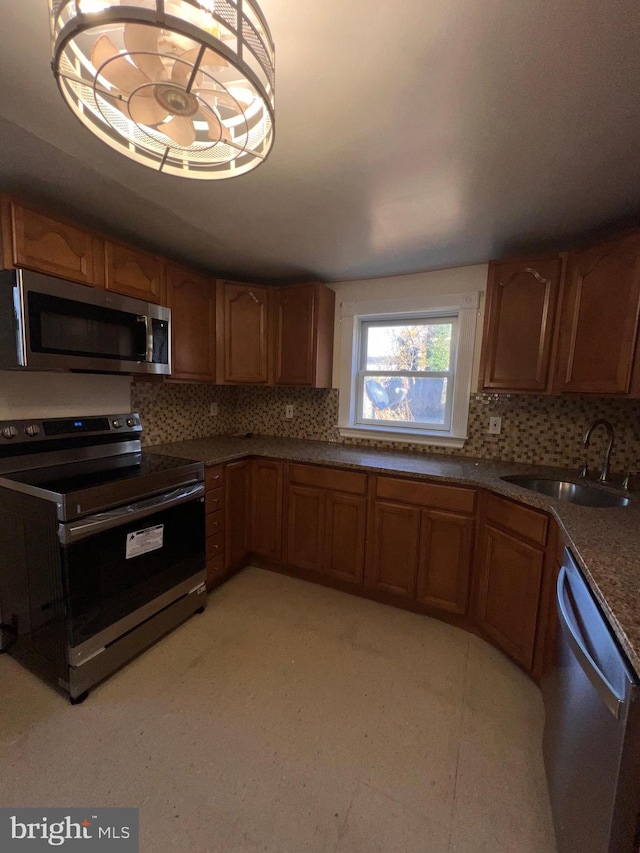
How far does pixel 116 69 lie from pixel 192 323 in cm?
174

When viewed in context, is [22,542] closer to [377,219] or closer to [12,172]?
[12,172]

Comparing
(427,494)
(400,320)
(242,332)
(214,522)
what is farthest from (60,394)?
(400,320)

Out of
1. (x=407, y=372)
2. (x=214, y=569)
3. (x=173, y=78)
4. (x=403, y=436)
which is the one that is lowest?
(x=214, y=569)

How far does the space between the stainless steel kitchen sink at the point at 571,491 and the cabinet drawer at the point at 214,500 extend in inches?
69.0

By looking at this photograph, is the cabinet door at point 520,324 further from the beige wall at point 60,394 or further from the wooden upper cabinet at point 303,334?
the beige wall at point 60,394

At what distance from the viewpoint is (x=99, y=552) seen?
157 centimetres

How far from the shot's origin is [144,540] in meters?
1.75

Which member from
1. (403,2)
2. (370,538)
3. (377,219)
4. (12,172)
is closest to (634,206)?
(377,219)

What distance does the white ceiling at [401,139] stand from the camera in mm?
866

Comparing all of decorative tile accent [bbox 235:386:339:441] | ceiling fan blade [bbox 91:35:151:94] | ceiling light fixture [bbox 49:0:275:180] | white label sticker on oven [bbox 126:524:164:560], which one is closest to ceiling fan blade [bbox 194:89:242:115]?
ceiling light fixture [bbox 49:0:275:180]

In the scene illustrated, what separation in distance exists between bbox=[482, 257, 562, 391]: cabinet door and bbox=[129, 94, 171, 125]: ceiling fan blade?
1.88 metres

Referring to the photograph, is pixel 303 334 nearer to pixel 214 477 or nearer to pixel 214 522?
pixel 214 477

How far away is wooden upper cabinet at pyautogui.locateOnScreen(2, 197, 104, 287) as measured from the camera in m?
1.49

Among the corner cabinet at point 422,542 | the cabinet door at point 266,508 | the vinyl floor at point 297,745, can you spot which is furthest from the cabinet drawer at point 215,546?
the corner cabinet at point 422,542
